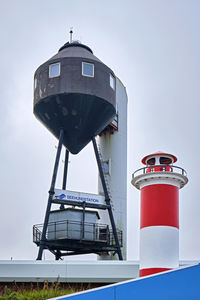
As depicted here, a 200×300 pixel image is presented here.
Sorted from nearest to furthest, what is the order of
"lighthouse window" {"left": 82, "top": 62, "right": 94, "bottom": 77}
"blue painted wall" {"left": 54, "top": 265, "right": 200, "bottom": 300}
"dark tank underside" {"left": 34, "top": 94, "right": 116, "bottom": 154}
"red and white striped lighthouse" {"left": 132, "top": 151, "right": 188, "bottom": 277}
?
"blue painted wall" {"left": 54, "top": 265, "right": 200, "bottom": 300}
"red and white striped lighthouse" {"left": 132, "top": 151, "right": 188, "bottom": 277}
"dark tank underside" {"left": 34, "top": 94, "right": 116, "bottom": 154}
"lighthouse window" {"left": 82, "top": 62, "right": 94, "bottom": 77}

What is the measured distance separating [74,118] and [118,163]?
1090 centimetres

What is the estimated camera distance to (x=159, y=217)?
10.5m

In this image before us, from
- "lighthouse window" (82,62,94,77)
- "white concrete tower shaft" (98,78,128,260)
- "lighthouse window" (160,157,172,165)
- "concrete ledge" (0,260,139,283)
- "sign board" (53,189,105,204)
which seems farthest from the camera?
"white concrete tower shaft" (98,78,128,260)

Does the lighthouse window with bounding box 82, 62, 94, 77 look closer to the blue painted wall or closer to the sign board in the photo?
the sign board

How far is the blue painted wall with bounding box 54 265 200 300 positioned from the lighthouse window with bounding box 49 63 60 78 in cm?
2128

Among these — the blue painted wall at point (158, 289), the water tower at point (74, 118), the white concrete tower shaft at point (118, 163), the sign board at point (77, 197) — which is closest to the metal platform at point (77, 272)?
the water tower at point (74, 118)

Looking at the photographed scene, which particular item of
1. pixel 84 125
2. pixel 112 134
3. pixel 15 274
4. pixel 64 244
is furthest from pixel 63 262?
pixel 112 134

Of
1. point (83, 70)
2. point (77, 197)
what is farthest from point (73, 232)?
point (83, 70)

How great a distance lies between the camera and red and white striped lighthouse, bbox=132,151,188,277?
10.2 metres

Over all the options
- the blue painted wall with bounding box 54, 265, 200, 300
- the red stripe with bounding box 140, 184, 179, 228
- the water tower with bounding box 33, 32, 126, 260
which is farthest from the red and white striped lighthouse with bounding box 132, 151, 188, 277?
the water tower with bounding box 33, 32, 126, 260

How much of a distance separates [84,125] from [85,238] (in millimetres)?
6361

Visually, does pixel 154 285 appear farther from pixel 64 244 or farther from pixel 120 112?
pixel 120 112

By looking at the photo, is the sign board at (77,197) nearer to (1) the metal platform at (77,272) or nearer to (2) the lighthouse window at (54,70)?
(2) the lighthouse window at (54,70)

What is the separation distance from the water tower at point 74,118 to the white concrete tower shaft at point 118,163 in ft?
24.5
